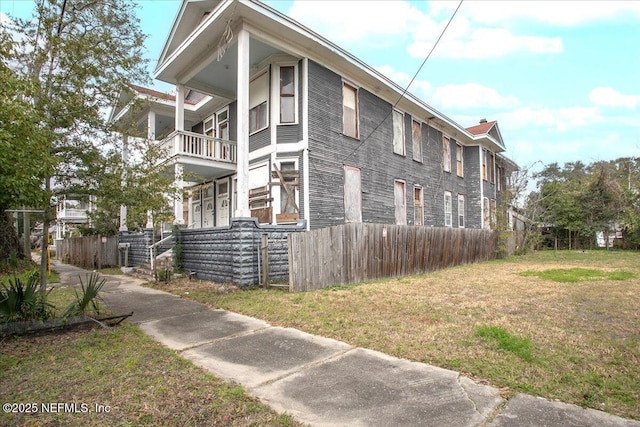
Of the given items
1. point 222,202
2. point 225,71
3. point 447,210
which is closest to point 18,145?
point 225,71

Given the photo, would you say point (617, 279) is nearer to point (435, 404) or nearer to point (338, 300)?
point (338, 300)

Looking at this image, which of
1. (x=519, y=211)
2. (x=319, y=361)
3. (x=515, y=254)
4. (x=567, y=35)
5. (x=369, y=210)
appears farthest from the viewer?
(x=519, y=211)

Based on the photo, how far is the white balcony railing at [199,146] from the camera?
12.8m

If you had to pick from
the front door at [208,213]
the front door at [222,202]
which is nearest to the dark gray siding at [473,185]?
the front door at [222,202]

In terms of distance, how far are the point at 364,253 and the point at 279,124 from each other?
16.9ft

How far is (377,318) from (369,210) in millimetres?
8865

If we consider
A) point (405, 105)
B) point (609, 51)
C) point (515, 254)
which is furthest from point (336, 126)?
point (515, 254)

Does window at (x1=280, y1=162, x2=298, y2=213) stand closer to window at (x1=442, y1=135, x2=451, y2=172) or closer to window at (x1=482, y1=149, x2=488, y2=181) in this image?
window at (x1=442, y1=135, x2=451, y2=172)

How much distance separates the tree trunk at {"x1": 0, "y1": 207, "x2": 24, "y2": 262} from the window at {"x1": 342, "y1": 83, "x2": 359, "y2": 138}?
1364 centimetres

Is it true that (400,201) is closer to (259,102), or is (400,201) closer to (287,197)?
(287,197)

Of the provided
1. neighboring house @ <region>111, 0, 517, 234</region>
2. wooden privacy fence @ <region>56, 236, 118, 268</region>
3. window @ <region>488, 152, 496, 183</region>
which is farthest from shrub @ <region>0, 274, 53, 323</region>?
window @ <region>488, 152, 496, 183</region>

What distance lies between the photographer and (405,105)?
17312 mm

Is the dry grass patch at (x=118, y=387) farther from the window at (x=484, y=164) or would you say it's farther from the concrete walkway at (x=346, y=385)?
the window at (x=484, y=164)

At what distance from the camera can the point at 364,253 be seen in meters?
10.4
